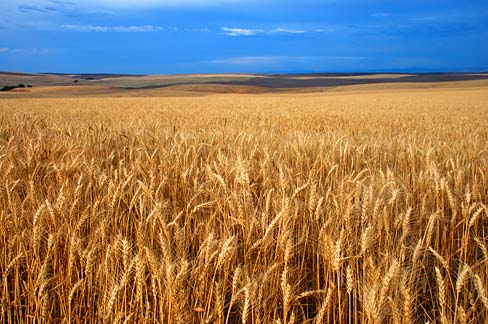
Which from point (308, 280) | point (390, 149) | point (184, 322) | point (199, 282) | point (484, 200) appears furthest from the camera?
point (390, 149)

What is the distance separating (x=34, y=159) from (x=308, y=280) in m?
2.41

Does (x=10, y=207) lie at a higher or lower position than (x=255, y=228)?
higher

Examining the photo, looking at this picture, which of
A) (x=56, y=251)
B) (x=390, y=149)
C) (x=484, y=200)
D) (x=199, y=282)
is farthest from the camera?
(x=390, y=149)

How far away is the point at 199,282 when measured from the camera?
151 centimetres

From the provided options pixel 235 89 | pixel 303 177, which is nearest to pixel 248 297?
pixel 303 177

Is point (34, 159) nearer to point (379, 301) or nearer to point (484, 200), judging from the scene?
point (379, 301)

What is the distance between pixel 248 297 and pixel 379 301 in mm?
405

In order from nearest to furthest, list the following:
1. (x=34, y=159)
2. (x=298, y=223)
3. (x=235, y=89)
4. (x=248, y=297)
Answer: (x=248, y=297) → (x=298, y=223) → (x=34, y=159) → (x=235, y=89)

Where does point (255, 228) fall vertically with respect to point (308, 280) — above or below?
above

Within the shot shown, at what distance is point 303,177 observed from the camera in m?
3.34

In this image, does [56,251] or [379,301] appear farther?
[56,251]

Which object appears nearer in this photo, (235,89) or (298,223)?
(298,223)

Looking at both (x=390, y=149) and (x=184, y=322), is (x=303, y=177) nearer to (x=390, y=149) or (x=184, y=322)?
(x=390, y=149)

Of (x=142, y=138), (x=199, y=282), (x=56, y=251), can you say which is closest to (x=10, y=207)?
(x=56, y=251)
